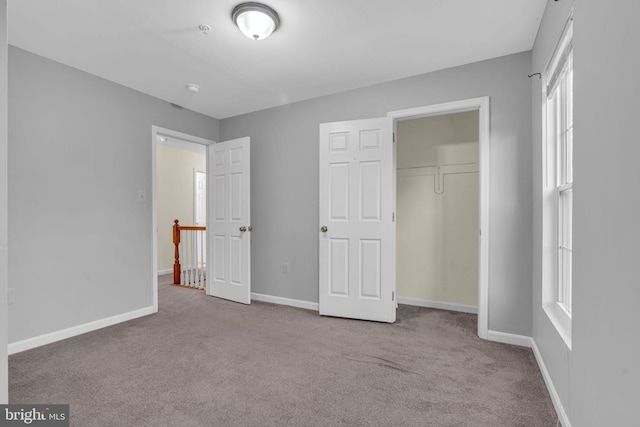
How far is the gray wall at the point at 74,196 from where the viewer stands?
267 centimetres

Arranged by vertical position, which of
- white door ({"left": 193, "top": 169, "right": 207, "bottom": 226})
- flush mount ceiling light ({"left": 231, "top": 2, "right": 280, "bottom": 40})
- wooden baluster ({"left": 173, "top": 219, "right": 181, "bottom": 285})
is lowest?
wooden baluster ({"left": 173, "top": 219, "right": 181, "bottom": 285})

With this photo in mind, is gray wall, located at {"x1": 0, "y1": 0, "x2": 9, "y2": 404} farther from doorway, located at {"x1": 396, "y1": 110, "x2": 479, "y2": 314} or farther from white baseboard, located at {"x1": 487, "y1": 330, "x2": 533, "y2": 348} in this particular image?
doorway, located at {"x1": 396, "y1": 110, "x2": 479, "y2": 314}

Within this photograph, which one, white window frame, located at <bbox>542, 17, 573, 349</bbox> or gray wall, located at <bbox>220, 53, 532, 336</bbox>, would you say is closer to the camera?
white window frame, located at <bbox>542, 17, 573, 349</bbox>

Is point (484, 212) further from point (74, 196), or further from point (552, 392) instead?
point (74, 196)

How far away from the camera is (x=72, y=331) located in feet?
9.72

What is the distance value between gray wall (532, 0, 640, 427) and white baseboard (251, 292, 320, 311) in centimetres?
253

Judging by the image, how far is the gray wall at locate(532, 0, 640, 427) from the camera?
3.21 ft

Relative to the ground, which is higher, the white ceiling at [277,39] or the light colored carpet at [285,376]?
the white ceiling at [277,39]

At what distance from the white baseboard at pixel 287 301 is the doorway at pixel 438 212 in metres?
1.15

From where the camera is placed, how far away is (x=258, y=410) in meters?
1.81

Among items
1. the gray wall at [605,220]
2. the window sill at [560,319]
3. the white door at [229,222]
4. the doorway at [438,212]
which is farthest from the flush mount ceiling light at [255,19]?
the window sill at [560,319]

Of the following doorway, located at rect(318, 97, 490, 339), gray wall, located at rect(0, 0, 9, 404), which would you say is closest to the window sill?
doorway, located at rect(318, 97, 490, 339)

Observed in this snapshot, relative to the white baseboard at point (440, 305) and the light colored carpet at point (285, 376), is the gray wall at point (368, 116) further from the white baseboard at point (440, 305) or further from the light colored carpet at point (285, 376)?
the white baseboard at point (440, 305)

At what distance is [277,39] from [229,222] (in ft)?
7.79
